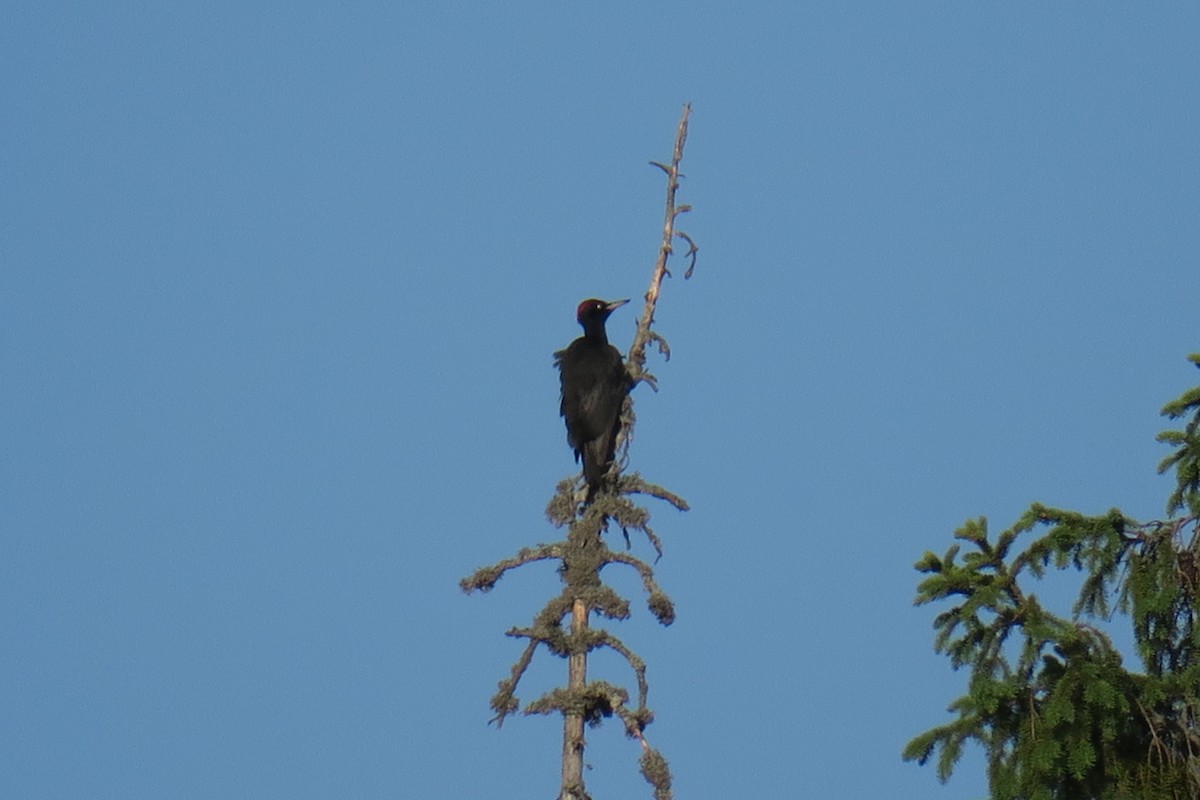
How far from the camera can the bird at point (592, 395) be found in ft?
36.2

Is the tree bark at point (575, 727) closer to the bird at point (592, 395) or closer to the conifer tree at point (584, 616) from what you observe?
the conifer tree at point (584, 616)

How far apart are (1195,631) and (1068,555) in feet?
1.95

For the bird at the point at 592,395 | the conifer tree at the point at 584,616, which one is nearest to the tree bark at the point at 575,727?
the conifer tree at the point at 584,616

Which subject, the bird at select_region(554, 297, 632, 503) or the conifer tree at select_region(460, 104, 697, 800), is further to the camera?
the bird at select_region(554, 297, 632, 503)

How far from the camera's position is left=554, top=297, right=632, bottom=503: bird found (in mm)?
11047

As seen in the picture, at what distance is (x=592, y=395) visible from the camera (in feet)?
39.6

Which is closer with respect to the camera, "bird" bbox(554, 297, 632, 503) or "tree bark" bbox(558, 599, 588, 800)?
"tree bark" bbox(558, 599, 588, 800)

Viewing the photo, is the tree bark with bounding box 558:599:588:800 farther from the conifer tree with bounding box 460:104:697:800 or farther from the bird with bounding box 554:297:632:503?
the bird with bounding box 554:297:632:503

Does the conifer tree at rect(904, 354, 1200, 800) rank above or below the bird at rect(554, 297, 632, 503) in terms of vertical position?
below

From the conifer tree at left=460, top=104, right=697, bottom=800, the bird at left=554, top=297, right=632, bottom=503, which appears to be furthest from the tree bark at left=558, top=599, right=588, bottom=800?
the bird at left=554, top=297, right=632, bottom=503

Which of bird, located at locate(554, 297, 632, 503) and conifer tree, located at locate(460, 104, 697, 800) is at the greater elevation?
bird, located at locate(554, 297, 632, 503)

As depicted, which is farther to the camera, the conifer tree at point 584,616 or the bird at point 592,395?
the bird at point 592,395

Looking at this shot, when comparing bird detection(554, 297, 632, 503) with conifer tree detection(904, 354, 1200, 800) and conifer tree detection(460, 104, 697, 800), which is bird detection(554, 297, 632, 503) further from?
conifer tree detection(904, 354, 1200, 800)

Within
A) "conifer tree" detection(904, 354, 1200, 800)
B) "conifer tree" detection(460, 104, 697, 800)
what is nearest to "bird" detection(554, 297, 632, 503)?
"conifer tree" detection(460, 104, 697, 800)
